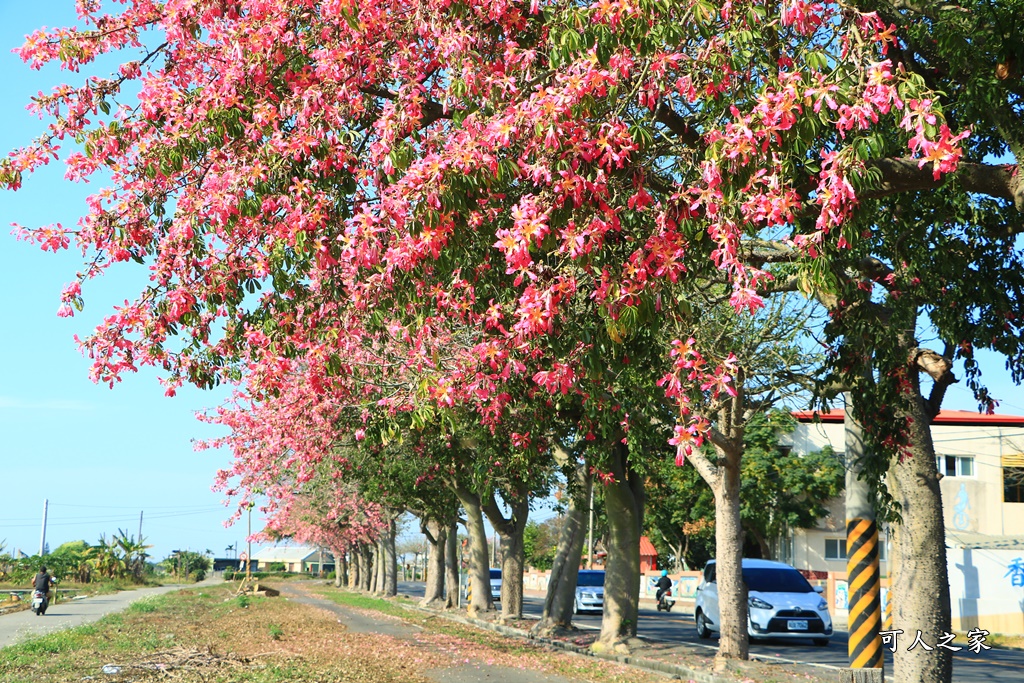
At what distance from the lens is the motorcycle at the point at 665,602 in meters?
42.5

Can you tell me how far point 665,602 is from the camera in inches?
1684

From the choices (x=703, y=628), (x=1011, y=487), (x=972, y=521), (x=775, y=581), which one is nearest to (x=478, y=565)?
(x=703, y=628)

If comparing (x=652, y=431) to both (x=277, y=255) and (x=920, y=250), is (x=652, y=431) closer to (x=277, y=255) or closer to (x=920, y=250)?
(x=920, y=250)

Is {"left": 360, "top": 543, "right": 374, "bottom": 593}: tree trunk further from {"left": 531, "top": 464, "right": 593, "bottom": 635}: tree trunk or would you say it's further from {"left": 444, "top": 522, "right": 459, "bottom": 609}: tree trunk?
{"left": 531, "top": 464, "right": 593, "bottom": 635}: tree trunk

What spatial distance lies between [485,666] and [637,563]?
4300mm

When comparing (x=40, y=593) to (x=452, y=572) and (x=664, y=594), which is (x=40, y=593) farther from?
(x=664, y=594)

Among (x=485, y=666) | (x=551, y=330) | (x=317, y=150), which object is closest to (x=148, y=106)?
(x=317, y=150)

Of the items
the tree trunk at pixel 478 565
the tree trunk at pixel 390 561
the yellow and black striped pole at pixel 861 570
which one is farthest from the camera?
the tree trunk at pixel 390 561

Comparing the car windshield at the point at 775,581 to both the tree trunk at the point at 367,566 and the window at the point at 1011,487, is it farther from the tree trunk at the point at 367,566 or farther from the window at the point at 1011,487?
the tree trunk at the point at 367,566

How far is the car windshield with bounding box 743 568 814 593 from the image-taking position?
23922 mm

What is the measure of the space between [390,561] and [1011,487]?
31849mm

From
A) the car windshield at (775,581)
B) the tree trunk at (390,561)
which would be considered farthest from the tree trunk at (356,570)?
the car windshield at (775,581)

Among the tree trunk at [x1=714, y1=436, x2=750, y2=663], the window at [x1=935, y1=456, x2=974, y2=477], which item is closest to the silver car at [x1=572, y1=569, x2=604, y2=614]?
the window at [x1=935, y1=456, x2=974, y2=477]

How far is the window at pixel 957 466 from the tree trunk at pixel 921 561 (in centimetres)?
3533
